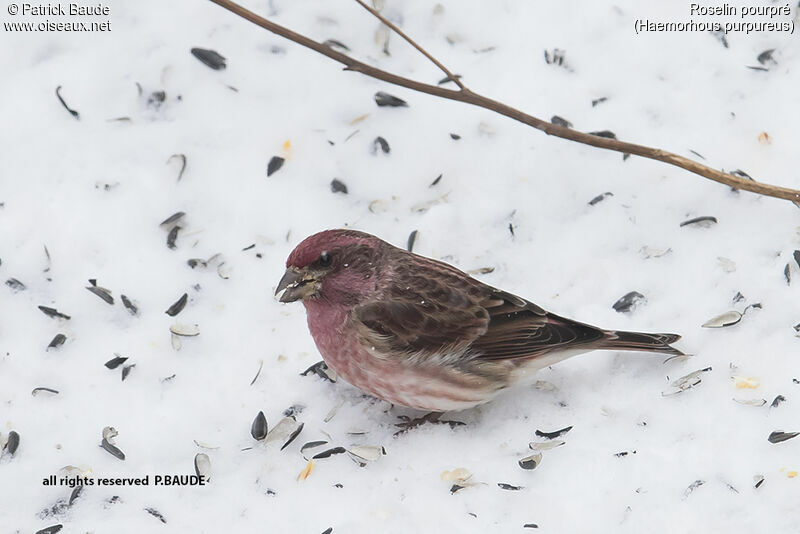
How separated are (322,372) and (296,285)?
640 millimetres

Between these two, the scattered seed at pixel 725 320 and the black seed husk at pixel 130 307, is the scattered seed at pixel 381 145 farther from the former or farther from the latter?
A: the scattered seed at pixel 725 320

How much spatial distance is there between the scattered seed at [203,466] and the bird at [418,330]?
2.49ft

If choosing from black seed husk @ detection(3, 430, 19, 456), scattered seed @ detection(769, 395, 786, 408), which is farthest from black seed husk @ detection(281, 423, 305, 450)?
scattered seed @ detection(769, 395, 786, 408)

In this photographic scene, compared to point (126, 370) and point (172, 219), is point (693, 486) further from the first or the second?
point (172, 219)

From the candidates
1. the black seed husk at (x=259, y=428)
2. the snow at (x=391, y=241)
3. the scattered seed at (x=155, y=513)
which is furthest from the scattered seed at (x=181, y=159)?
the scattered seed at (x=155, y=513)

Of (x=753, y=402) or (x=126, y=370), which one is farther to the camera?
(x=126, y=370)

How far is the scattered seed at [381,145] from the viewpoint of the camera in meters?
6.73

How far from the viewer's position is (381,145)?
6746mm

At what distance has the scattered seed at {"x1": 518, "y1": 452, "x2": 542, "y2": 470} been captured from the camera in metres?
5.20

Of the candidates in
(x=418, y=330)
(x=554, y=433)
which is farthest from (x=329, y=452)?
(x=554, y=433)

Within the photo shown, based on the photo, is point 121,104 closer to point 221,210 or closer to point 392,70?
point 221,210

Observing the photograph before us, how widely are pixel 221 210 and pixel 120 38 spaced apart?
58.5 inches

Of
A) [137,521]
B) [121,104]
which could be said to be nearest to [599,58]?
[121,104]

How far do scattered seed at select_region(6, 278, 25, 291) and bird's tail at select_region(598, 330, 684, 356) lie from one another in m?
3.16
